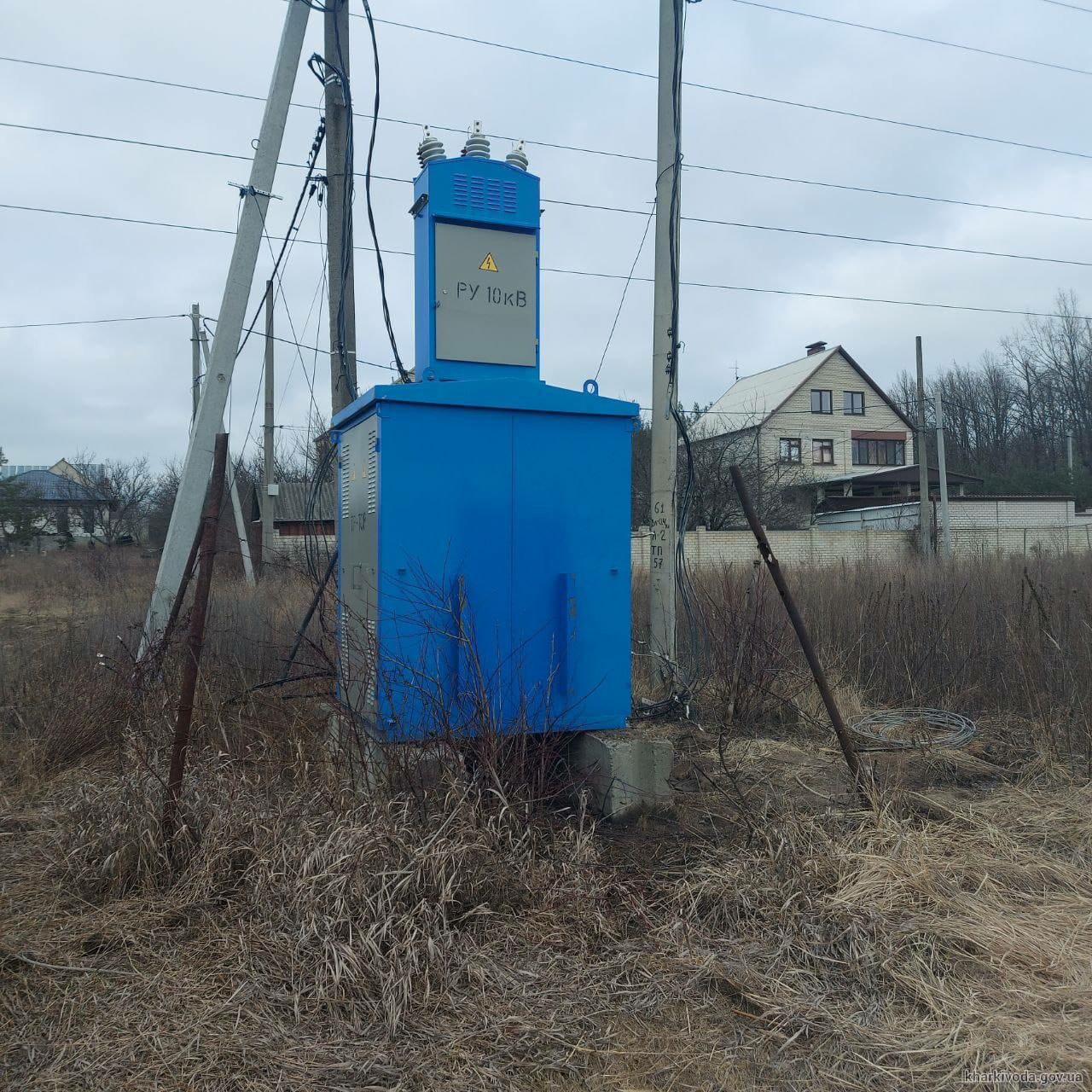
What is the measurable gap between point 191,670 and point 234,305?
388cm

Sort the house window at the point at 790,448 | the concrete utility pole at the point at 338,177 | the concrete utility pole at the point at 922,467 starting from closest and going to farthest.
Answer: the concrete utility pole at the point at 338,177, the concrete utility pole at the point at 922,467, the house window at the point at 790,448

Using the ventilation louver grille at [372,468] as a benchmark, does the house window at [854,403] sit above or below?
above

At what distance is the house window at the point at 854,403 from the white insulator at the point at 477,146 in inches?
1639

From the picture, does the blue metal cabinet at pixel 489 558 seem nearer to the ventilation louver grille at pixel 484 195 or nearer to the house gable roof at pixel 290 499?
the ventilation louver grille at pixel 484 195

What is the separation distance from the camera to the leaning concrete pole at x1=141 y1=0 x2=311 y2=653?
6758 mm

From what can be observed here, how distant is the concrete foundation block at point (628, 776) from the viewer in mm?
4746

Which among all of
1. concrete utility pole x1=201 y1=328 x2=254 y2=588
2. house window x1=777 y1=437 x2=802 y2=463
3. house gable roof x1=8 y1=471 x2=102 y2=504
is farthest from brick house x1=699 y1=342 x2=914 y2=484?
house gable roof x1=8 y1=471 x2=102 y2=504

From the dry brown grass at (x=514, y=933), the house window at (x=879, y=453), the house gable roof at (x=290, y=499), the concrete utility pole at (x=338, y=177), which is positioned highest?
the house window at (x=879, y=453)

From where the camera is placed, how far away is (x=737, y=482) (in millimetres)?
4660

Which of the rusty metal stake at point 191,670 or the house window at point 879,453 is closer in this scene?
the rusty metal stake at point 191,670

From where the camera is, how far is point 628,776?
4.75 m

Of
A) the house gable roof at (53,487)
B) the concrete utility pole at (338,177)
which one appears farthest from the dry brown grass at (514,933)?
the house gable roof at (53,487)

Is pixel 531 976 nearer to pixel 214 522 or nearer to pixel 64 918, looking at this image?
pixel 64 918

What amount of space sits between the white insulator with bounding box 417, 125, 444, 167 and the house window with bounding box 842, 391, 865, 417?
137ft
